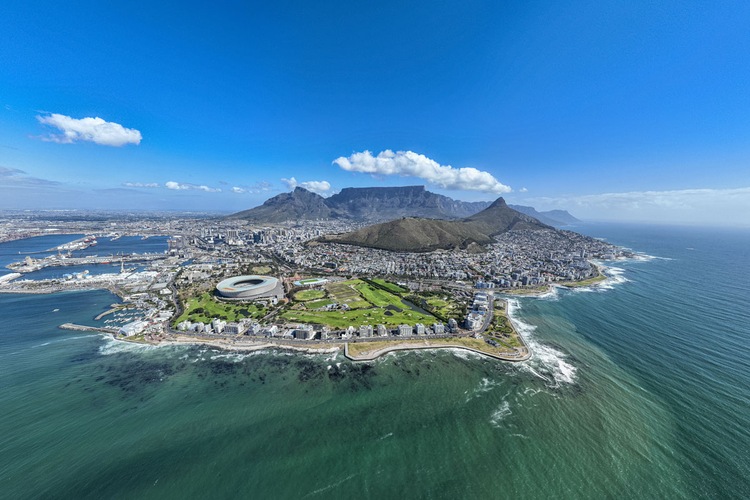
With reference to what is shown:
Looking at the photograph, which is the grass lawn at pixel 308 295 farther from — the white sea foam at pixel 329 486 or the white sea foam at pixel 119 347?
the white sea foam at pixel 329 486

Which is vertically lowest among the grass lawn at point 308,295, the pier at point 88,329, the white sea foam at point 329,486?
the white sea foam at point 329,486

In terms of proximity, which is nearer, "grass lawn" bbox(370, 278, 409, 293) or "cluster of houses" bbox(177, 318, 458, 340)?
"cluster of houses" bbox(177, 318, 458, 340)

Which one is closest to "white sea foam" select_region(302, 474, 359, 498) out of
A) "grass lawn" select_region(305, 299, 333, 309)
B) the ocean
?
the ocean

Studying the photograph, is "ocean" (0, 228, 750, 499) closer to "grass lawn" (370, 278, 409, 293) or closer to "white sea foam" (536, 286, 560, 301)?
"white sea foam" (536, 286, 560, 301)

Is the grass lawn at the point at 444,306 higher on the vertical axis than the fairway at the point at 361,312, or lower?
lower

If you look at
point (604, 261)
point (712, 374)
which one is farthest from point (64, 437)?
point (604, 261)

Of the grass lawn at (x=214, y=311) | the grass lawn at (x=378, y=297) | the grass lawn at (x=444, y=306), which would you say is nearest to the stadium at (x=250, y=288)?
the grass lawn at (x=214, y=311)

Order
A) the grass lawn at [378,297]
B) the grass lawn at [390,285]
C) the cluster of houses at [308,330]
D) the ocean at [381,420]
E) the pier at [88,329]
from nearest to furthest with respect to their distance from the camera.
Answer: the ocean at [381,420] < the cluster of houses at [308,330] < the pier at [88,329] < the grass lawn at [378,297] < the grass lawn at [390,285]
